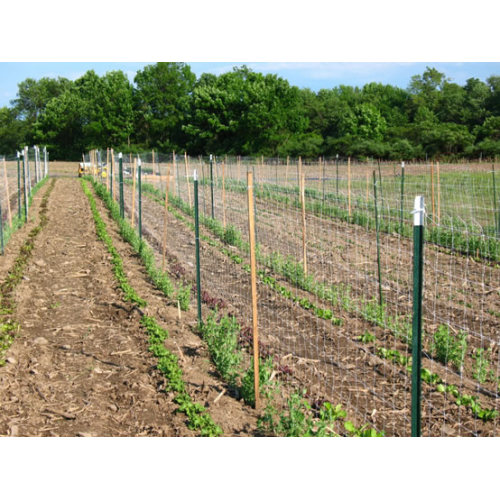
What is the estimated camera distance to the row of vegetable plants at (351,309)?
5227 mm

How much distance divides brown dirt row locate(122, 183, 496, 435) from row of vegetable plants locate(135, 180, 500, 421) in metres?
0.14

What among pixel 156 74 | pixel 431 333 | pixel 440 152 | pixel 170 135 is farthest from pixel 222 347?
pixel 156 74

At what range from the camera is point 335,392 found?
15.7 feet

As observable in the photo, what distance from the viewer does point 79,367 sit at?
5387 millimetres

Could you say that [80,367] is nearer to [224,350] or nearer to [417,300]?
[224,350]

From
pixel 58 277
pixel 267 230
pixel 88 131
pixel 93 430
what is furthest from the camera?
pixel 88 131

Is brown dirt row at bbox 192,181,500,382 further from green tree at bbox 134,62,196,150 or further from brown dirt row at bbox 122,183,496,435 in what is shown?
green tree at bbox 134,62,196,150

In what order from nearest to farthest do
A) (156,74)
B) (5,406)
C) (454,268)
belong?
(5,406) → (454,268) → (156,74)

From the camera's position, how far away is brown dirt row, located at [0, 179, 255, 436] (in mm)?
4332

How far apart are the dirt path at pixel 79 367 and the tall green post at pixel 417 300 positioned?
5.71ft

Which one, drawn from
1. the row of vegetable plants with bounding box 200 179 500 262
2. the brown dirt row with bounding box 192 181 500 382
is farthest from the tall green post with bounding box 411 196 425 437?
the row of vegetable plants with bounding box 200 179 500 262

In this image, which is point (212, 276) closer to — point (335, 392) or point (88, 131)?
point (335, 392)

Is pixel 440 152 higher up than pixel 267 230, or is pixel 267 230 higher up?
pixel 440 152

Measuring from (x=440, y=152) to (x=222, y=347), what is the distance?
33.2 m
